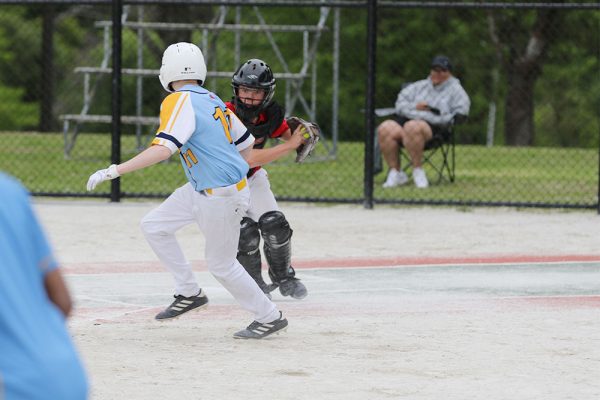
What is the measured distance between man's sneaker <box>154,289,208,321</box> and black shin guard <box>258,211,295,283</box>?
2.70 ft

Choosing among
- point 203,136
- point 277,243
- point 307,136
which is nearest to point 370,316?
point 277,243

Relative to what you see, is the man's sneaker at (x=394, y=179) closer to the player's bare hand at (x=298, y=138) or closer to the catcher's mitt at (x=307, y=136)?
the catcher's mitt at (x=307, y=136)

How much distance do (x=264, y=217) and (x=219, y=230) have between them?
4.09ft

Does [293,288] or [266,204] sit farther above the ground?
[266,204]

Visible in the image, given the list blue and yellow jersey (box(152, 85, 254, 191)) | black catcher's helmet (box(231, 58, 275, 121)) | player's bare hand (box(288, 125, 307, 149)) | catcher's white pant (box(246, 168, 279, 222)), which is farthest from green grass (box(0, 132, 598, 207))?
blue and yellow jersey (box(152, 85, 254, 191))

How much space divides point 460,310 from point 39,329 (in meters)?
5.58

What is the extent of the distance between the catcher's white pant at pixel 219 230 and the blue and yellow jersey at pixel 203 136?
87 mm

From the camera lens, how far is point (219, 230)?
24.9 ft

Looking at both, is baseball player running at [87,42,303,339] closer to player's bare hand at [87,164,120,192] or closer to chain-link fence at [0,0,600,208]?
player's bare hand at [87,164,120,192]

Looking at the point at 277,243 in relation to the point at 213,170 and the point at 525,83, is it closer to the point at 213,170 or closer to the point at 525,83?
the point at 213,170

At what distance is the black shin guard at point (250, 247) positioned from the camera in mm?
8852

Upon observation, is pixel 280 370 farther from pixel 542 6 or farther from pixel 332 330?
pixel 542 6

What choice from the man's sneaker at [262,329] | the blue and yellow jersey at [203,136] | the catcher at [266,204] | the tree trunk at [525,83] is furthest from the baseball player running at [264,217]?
the tree trunk at [525,83]

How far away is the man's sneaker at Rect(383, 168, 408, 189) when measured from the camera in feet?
51.9
